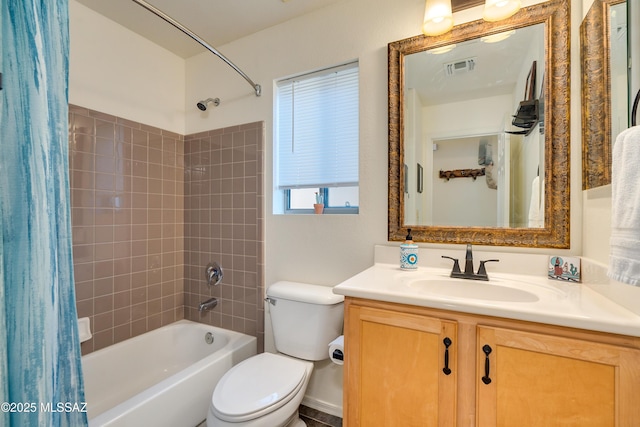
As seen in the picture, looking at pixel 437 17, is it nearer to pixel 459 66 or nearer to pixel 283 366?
pixel 459 66

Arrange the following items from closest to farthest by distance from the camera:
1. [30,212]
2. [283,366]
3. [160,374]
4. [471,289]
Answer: [30,212], [471,289], [283,366], [160,374]

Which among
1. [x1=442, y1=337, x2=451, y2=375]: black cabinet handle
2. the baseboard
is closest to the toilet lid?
the baseboard

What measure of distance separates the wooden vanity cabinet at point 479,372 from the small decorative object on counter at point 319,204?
0.78 metres

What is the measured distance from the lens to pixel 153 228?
1974 mm

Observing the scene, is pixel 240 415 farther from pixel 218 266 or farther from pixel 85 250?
pixel 85 250

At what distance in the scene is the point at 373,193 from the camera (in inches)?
58.6

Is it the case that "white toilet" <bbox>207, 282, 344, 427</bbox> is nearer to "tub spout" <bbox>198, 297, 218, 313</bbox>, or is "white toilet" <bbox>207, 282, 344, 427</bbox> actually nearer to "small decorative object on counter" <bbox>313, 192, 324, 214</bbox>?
"small decorative object on counter" <bbox>313, 192, 324, 214</bbox>

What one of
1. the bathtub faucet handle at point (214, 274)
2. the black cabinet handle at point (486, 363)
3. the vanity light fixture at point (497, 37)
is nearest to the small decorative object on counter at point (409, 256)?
the black cabinet handle at point (486, 363)

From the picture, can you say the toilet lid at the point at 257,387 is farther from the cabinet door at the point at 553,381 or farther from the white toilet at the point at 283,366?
the cabinet door at the point at 553,381

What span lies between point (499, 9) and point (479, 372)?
1.44m

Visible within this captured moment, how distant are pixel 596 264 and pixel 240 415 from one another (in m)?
1.42

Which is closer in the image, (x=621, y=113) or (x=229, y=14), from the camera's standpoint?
(x=621, y=113)

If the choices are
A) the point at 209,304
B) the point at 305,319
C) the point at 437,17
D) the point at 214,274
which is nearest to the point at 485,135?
the point at 437,17

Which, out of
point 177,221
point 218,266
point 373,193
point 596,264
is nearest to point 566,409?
point 596,264
